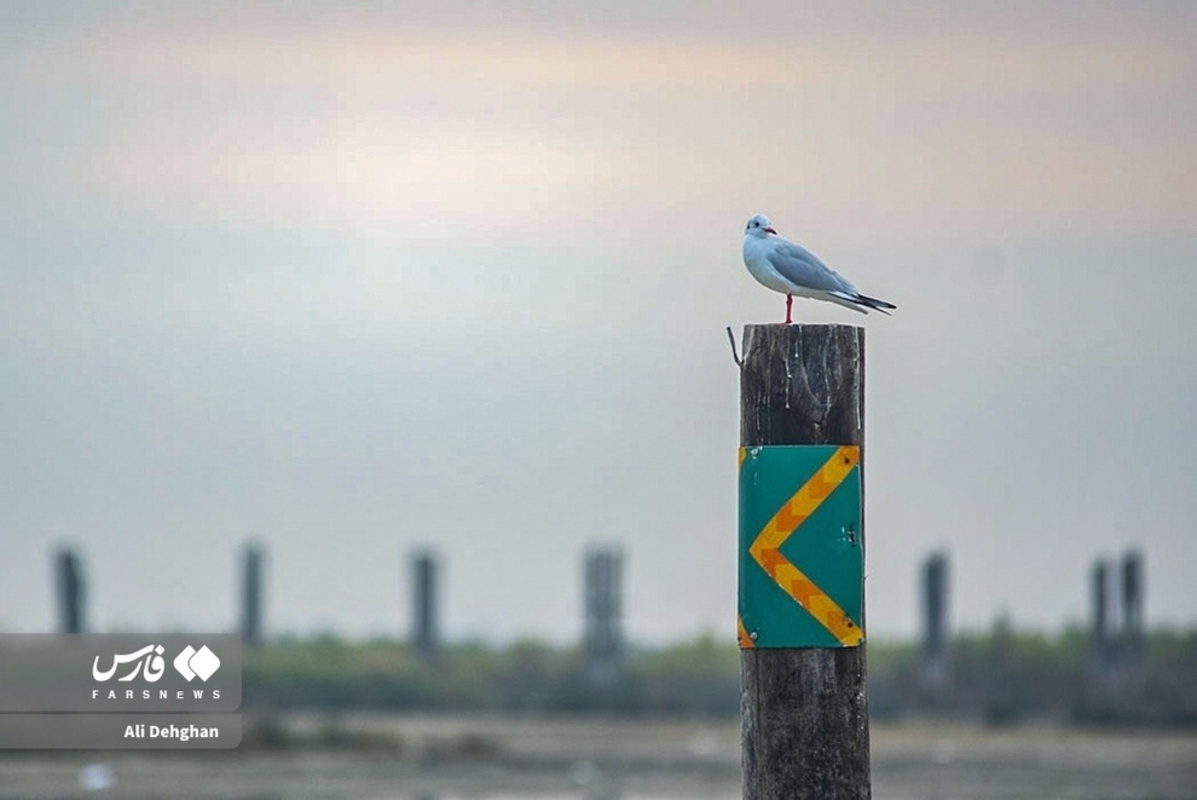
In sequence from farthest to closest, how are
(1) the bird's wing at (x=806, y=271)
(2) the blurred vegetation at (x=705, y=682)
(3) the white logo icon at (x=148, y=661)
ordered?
(2) the blurred vegetation at (x=705, y=682)
(3) the white logo icon at (x=148, y=661)
(1) the bird's wing at (x=806, y=271)

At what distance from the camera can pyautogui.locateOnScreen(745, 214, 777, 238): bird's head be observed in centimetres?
899

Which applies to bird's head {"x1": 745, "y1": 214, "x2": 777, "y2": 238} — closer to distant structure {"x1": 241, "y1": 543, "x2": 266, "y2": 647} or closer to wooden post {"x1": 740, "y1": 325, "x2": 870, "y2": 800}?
wooden post {"x1": 740, "y1": 325, "x2": 870, "y2": 800}

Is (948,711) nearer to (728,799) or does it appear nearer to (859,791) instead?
(728,799)

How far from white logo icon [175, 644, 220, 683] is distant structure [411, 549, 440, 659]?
73.0 ft

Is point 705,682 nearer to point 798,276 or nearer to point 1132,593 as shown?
point 1132,593

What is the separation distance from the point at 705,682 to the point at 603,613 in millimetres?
2345

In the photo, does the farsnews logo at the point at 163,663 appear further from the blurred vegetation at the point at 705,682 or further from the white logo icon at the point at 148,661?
the blurred vegetation at the point at 705,682

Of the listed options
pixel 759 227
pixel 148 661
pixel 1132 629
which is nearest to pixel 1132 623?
pixel 1132 629

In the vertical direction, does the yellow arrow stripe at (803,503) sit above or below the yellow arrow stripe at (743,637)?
above

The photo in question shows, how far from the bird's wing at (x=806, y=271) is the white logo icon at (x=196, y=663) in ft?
32.4

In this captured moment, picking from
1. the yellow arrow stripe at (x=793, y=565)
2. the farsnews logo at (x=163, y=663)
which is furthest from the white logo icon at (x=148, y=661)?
the yellow arrow stripe at (x=793, y=565)

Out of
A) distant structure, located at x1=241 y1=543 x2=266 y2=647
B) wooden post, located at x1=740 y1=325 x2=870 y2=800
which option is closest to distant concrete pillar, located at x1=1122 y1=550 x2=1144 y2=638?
distant structure, located at x1=241 y1=543 x2=266 y2=647

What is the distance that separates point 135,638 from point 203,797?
3.02 meters

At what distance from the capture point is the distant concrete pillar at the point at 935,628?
1436 inches
